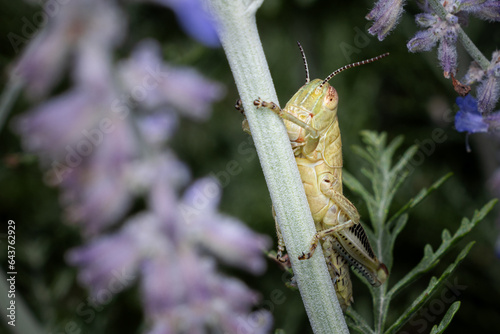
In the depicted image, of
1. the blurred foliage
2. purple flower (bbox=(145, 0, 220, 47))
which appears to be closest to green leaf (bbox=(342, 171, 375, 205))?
the blurred foliage

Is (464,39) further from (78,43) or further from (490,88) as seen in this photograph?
(78,43)

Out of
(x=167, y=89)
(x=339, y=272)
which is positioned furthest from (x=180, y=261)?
(x=339, y=272)

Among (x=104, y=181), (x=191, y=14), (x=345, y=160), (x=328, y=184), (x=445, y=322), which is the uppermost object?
(x=191, y=14)

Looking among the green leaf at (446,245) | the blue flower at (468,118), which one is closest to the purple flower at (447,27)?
the blue flower at (468,118)

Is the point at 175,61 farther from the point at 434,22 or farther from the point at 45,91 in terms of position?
the point at 45,91

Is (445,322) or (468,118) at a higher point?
(468,118)

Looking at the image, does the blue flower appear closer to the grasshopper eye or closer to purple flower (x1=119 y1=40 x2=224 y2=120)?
the grasshopper eye

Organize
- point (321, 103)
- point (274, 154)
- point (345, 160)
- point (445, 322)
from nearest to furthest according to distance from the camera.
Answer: point (274, 154) < point (445, 322) < point (321, 103) < point (345, 160)
